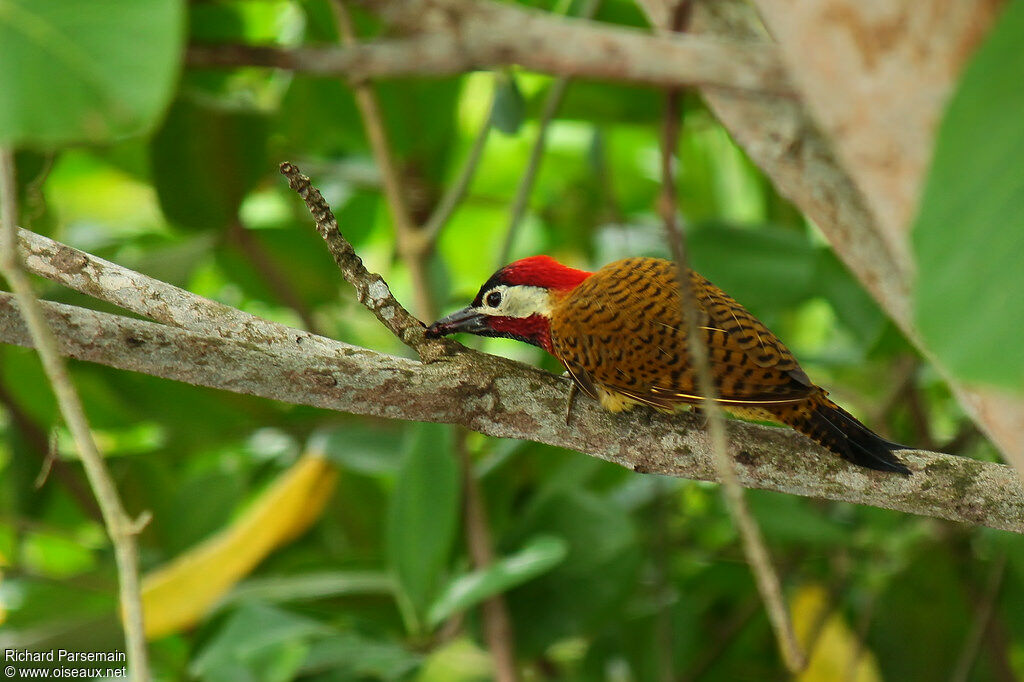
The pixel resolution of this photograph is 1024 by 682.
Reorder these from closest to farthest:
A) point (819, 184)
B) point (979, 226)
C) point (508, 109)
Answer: point (979, 226) < point (819, 184) < point (508, 109)

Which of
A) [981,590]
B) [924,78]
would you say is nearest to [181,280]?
[924,78]

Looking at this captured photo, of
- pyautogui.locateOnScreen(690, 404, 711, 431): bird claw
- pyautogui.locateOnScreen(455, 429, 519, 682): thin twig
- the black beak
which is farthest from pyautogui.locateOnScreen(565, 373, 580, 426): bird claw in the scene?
pyautogui.locateOnScreen(455, 429, 519, 682): thin twig

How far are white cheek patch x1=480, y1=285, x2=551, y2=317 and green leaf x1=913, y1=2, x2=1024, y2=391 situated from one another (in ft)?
3.09

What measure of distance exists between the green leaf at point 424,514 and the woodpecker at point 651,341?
0.60ft

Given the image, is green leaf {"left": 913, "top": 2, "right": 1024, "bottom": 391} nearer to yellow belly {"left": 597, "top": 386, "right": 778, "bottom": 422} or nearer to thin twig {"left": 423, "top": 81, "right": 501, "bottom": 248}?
yellow belly {"left": 597, "top": 386, "right": 778, "bottom": 422}

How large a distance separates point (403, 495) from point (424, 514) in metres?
0.04

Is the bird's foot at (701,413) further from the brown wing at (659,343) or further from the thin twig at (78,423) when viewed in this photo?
the thin twig at (78,423)

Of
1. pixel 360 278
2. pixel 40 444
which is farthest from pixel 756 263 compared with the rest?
pixel 40 444

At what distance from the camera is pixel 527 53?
1.60 ft

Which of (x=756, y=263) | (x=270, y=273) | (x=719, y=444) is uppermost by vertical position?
(x=270, y=273)

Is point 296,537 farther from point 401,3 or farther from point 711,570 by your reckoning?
point 401,3

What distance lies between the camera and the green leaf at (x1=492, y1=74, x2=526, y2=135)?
1.44 metres

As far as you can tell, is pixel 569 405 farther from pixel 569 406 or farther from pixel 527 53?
pixel 527 53

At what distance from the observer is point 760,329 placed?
3.86ft
